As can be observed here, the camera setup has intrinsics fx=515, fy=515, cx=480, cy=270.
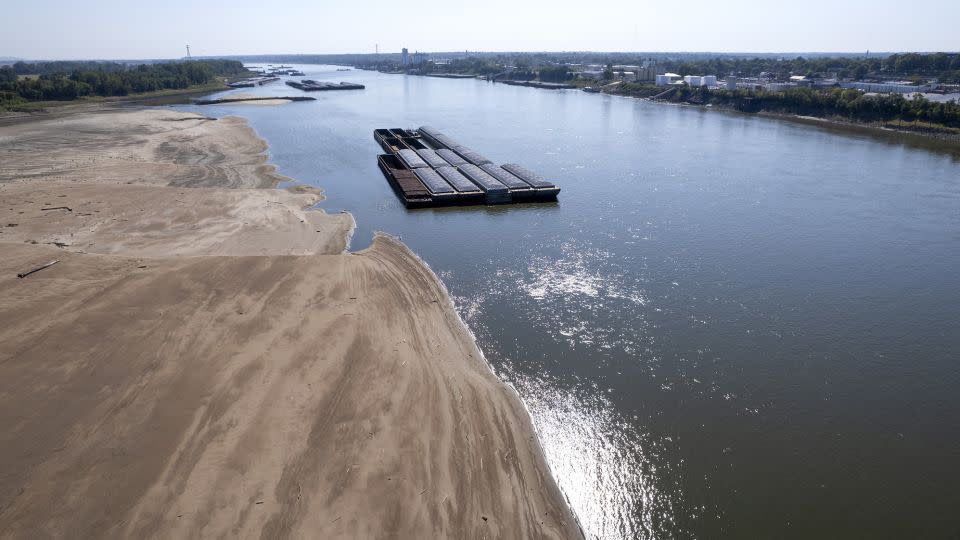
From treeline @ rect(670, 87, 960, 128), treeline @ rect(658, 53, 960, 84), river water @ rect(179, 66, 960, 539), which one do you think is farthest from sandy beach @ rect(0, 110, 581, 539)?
treeline @ rect(658, 53, 960, 84)

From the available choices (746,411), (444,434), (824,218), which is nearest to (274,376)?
(444,434)

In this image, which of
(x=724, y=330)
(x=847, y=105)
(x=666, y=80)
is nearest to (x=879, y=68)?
(x=666, y=80)

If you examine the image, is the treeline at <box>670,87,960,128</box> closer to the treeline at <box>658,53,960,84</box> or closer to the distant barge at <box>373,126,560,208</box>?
the treeline at <box>658,53,960,84</box>

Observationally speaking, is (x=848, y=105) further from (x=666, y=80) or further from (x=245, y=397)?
(x=245, y=397)

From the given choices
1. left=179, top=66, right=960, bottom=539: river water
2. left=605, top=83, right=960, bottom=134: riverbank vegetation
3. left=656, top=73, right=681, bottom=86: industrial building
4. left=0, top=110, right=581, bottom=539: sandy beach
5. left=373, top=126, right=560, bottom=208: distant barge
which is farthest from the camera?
left=656, top=73, right=681, bottom=86: industrial building

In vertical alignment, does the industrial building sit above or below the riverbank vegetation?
above

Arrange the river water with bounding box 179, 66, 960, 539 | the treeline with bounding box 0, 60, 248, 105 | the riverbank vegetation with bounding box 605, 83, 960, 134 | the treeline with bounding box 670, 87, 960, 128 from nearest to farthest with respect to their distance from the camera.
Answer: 1. the river water with bounding box 179, 66, 960, 539
2. the riverbank vegetation with bounding box 605, 83, 960, 134
3. the treeline with bounding box 670, 87, 960, 128
4. the treeline with bounding box 0, 60, 248, 105

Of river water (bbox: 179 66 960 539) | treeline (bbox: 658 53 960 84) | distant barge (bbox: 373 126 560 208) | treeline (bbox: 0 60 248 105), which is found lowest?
river water (bbox: 179 66 960 539)
